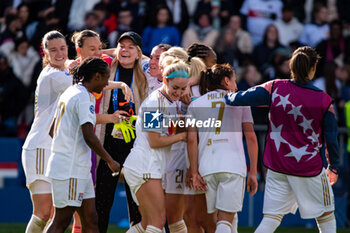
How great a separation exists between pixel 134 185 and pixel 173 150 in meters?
0.62

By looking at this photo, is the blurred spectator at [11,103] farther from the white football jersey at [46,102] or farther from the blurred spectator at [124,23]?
the white football jersey at [46,102]

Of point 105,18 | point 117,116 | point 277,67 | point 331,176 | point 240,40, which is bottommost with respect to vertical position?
point 331,176

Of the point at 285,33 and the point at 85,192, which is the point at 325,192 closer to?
the point at 85,192

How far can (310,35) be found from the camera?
12.4 metres

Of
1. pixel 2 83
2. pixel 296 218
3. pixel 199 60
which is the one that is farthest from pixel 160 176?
pixel 2 83

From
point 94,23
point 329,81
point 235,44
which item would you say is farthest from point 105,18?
point 329,81

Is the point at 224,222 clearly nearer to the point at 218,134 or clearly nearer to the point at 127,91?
the point at 218,134

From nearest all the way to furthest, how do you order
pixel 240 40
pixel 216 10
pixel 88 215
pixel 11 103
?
pixel 88 215
pixel 11 103
pixel 240 40
pixel 216 10

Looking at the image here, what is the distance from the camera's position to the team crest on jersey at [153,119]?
602cm

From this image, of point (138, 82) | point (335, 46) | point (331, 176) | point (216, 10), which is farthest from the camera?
point (335, 46)

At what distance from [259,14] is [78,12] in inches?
134

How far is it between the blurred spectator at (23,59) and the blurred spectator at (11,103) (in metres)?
0.13

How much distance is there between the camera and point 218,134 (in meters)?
6.21

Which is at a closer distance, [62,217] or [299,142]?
[62,217]
